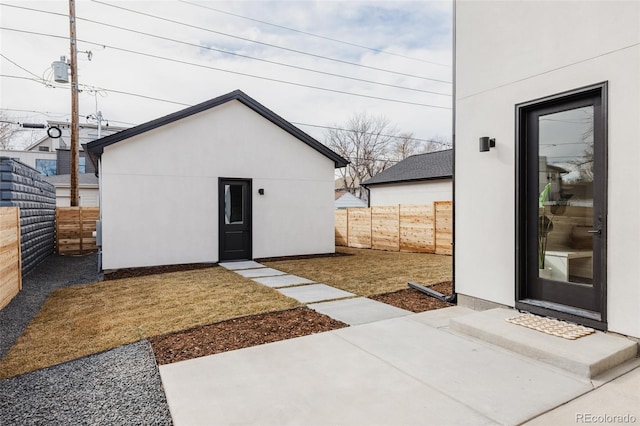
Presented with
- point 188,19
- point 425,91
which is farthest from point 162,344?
point 425,91

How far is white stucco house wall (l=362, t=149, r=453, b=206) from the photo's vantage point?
15055mm

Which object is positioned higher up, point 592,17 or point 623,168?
point 592,17

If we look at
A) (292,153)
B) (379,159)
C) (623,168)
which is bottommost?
(623,168)

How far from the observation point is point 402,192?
17.0m

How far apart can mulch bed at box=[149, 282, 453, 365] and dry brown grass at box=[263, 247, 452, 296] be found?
1475 mm

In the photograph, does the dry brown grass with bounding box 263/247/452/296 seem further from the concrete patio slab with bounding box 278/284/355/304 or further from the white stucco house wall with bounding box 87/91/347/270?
the white stucco house wall with bounding box 87/91/347/270

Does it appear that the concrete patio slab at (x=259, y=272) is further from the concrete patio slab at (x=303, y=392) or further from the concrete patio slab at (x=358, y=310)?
the concrete patio slab at (x=303, y=392)

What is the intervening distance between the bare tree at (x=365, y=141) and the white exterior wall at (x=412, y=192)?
1042 cm

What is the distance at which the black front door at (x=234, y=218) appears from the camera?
987 cm

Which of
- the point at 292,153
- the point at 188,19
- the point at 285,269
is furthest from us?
the point at 188,19

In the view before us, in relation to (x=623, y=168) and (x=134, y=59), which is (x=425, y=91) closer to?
(x=134, y=59)

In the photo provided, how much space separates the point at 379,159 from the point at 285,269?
23272 mm

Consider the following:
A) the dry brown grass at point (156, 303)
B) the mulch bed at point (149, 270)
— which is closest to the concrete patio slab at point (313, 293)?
the dry brown grass at point (156, 303)

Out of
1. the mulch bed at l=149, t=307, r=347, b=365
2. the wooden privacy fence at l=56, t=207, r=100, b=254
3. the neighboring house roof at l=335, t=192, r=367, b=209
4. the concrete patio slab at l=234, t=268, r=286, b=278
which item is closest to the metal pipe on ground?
A: the mulch bed at l=149, t=307, r=347, b=365
